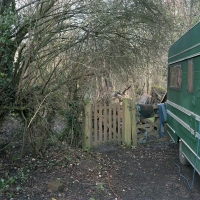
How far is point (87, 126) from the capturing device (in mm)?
6367

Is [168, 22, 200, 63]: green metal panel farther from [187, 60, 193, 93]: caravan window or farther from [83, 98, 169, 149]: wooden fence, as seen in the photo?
[83, 98, 169, 149]: wooden fence

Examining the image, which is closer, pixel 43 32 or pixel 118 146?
pixel 43 32

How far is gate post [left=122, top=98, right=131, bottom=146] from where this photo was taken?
6.80 meters

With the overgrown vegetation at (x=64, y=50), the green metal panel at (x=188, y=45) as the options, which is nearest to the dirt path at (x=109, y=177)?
the overgrown vegetation at (x=64, y=50)

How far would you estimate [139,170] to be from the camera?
545cm

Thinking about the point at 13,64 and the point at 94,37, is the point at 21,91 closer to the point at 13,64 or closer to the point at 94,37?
the point at 13,64

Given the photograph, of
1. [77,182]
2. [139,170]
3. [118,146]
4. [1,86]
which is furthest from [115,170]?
[1,86]

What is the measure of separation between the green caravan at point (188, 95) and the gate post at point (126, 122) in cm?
113

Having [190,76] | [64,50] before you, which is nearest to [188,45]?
[190,76]

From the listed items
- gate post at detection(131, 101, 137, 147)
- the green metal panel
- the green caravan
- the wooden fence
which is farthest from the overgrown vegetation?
the green caravan

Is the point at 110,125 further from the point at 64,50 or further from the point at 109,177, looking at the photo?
the point at 64,50

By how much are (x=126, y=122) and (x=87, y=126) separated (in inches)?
43.8

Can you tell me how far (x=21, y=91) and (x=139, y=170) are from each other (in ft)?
9.16

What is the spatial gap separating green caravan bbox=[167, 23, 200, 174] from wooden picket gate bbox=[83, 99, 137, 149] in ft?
3.80
